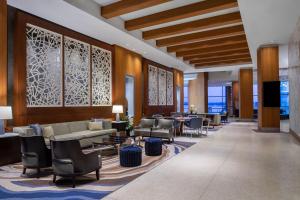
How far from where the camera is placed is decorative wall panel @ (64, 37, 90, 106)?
24.2ft

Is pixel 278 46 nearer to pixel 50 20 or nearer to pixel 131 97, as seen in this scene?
pixel 131 97

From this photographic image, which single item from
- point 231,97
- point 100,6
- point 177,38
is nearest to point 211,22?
point 177,38

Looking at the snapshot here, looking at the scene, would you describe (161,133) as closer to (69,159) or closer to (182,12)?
(182,12)

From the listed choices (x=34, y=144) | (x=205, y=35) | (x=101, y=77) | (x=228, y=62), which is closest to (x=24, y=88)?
(x=34, y=144)

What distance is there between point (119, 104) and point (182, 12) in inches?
177

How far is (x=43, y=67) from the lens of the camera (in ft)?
21.6

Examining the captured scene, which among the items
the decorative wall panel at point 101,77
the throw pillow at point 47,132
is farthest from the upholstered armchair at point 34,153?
the decorative wall panel at point 101,77

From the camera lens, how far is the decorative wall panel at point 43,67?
6242mm

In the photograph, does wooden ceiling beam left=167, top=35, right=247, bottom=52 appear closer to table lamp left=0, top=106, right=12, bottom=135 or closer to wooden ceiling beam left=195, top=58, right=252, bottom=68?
wooden ceiling beam left=195, top=58, right=252, bottom=68

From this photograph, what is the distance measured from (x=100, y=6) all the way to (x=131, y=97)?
15.7 feet

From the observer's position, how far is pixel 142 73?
11.9 m

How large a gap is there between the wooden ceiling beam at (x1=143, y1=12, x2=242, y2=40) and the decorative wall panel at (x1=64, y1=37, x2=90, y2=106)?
248 cm

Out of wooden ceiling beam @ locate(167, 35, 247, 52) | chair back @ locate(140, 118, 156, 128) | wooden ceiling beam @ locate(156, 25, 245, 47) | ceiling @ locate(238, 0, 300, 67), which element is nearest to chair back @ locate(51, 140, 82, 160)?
ceiling @ locate(238, 0, 300, 67)

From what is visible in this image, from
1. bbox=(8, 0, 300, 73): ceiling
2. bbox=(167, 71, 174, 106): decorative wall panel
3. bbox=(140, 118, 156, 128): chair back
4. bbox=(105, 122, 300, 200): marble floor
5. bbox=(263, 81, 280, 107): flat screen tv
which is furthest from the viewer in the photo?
bbox=(167, 71, 174, 106): decorative wall panel
